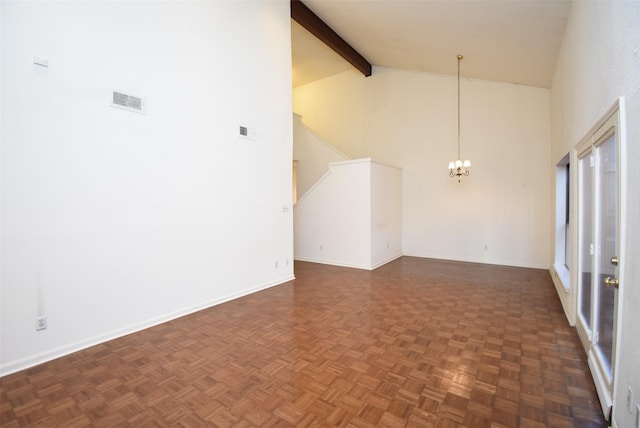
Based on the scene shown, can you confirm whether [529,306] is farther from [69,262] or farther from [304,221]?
[69,262]

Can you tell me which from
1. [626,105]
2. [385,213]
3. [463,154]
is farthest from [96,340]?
[463,154]

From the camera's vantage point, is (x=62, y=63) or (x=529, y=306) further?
(x=529, y=306)

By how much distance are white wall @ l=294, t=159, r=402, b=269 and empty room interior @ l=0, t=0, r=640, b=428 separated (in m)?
0.06

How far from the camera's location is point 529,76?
535cm

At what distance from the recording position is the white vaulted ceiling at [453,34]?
3.65 m

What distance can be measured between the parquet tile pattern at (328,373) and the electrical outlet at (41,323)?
0.30 meters

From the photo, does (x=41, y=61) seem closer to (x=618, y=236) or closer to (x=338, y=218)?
(x=618, y=236)

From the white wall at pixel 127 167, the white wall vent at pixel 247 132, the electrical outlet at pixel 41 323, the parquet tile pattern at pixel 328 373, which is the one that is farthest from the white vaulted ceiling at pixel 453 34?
the electrical outlet at pixel 41 323

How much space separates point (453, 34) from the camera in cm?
463

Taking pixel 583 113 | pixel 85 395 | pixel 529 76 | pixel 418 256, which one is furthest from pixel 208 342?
pixel 529 76

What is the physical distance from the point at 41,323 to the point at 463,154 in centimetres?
713

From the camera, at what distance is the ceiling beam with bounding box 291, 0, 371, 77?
5309 millimetres

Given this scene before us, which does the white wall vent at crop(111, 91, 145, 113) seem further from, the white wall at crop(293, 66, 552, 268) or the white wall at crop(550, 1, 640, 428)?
the white wall at crop(293, 66, 552, 268)

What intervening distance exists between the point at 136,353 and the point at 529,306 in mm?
4308
